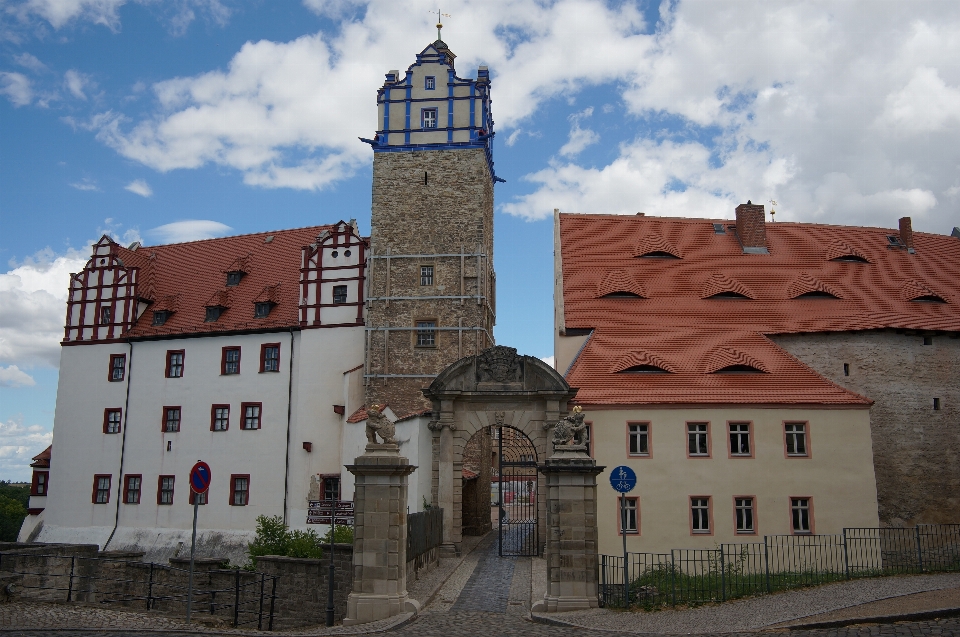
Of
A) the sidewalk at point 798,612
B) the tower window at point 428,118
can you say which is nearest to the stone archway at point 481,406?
Answer: the sidewalk at point 798,612

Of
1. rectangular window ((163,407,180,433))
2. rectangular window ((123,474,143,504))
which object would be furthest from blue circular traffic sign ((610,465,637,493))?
rectangular window ((123,474,143,504))

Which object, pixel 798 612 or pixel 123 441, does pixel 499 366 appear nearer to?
pixel 798 612

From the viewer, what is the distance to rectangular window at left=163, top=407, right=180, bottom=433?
35.4 metres

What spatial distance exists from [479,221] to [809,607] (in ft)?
73.5

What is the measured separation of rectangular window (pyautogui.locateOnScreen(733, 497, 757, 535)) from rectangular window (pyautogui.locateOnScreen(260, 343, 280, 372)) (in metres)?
18.0

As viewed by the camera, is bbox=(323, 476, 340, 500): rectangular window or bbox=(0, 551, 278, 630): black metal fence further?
bbox=(323, 476, 340, 500): rectangular window

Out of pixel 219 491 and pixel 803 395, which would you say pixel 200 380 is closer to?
pixel 219 491

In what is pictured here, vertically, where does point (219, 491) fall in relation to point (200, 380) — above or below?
below

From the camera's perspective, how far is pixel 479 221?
34344mm

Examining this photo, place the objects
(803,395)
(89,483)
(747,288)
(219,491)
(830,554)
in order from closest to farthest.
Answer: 1. (830,554)
2. (803,395)
3. (747,288)
4. (219,491)
5. (89,483)

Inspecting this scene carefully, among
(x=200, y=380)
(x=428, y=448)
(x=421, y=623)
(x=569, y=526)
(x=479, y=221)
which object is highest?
(x=479, y=221)

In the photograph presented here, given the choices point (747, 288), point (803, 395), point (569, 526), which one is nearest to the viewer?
point (569, 526)

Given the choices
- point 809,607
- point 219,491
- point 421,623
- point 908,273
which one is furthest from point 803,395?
point 219,491

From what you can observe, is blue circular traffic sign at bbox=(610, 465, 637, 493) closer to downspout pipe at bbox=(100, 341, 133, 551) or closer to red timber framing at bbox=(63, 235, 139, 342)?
downspout pipe at bbox=(100, 341, 133, 551)
